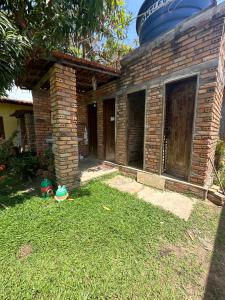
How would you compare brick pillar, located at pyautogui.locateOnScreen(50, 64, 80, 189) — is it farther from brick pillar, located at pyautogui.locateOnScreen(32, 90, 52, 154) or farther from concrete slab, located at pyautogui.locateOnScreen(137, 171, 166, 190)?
brick pillar, located at pyautogui.locateOnScreen(32, 90, 52, 154)

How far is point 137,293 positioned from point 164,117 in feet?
10.0

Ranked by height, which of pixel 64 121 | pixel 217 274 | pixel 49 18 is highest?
pixel 49 18

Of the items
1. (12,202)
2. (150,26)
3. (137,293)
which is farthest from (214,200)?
(150,26)

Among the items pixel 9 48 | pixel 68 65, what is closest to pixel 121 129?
pixel 68 65

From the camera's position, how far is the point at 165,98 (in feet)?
11.0

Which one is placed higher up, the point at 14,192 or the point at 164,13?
the point at 164,13

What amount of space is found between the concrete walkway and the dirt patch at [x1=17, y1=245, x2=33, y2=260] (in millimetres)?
2072

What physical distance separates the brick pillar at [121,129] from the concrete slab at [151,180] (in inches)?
29.1

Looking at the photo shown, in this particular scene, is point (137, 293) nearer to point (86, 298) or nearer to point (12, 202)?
point (86, 298)

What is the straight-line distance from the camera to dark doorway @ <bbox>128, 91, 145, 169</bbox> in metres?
4.46

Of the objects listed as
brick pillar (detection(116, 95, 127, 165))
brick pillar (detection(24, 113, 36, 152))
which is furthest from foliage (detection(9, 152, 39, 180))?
brick pillar (detection(116, 95, 127, 165))

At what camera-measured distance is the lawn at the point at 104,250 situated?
1.41 m

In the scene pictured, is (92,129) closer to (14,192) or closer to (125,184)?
(125,184)

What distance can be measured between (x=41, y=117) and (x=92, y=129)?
6.23 feet
